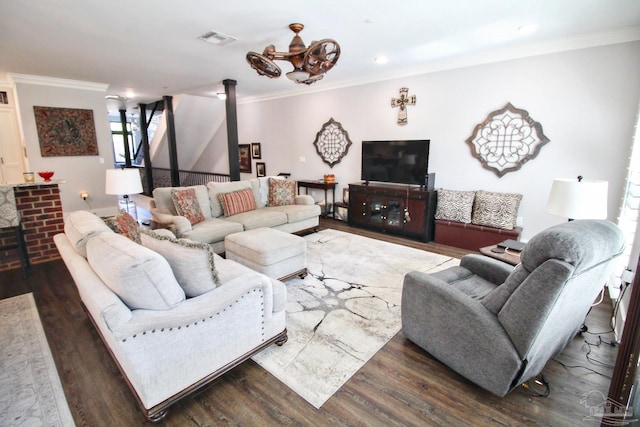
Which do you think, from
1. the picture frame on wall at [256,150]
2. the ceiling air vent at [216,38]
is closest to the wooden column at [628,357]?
the ceiling air vent at [216,38]

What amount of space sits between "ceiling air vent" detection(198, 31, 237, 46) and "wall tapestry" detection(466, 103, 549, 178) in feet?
11.5

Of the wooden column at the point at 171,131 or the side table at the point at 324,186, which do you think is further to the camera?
the wooden column at the point at 171,131

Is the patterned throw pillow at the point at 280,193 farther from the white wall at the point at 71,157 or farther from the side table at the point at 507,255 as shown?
the white wall at the point at 71,157

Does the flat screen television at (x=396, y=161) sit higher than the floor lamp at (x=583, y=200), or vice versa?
the flat screen television at (x=396, y=161)

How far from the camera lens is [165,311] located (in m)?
1.60

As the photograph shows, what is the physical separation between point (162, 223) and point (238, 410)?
284 centimetres

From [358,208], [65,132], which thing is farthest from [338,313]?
[65,132]

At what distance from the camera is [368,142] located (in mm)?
5289

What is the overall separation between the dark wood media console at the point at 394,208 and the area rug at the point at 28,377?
4.31m

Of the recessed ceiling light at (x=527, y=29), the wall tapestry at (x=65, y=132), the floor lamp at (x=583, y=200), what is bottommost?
the floor lamp at (x=583, y=200)

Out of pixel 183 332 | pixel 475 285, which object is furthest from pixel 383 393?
pixel 183 332

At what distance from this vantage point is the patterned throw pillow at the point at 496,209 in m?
4.04

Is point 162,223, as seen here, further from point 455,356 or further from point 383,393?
point 455,356

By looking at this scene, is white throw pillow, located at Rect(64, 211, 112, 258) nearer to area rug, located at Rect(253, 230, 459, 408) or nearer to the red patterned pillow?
area rug, located at Rect(253, 230, 459, 408)
